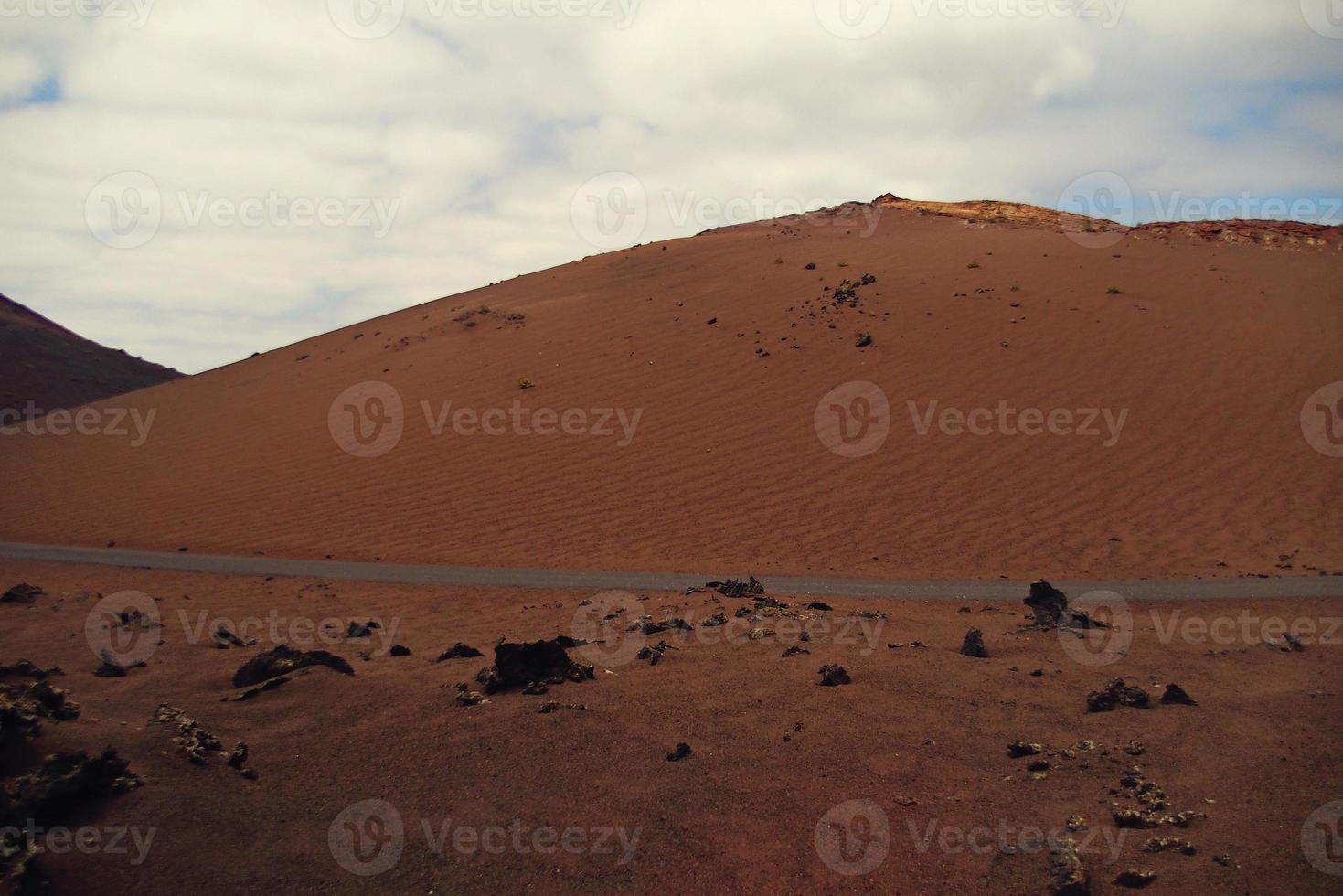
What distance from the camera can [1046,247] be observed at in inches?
1152

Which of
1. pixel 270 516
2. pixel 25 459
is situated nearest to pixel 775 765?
pixel 270 516

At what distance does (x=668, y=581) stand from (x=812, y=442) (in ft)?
23.1

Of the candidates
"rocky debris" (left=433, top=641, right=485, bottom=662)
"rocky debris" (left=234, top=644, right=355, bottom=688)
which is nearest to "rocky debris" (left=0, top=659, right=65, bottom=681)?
"rocky debris" (left=234, top=644, right=355, bottom=688)

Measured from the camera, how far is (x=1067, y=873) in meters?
4.45

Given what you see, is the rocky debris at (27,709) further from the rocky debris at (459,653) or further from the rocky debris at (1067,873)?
the rocky debris at (1067,873)

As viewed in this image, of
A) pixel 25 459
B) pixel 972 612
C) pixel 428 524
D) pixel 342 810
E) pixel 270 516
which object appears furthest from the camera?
pixel 25 459

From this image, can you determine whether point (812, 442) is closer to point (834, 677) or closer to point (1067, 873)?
point (834, 677)

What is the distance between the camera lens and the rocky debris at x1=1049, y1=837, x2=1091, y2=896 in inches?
171

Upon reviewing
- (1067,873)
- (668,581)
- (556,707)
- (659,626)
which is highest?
(668,581)

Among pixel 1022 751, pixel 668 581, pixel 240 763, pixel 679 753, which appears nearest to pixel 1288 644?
pixel 1022 751

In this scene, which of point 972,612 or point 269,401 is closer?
point 972,612

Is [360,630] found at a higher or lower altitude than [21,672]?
lower

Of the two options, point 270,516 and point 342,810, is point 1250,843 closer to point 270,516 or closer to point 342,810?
point 342,810

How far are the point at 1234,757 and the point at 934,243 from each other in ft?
90.4
